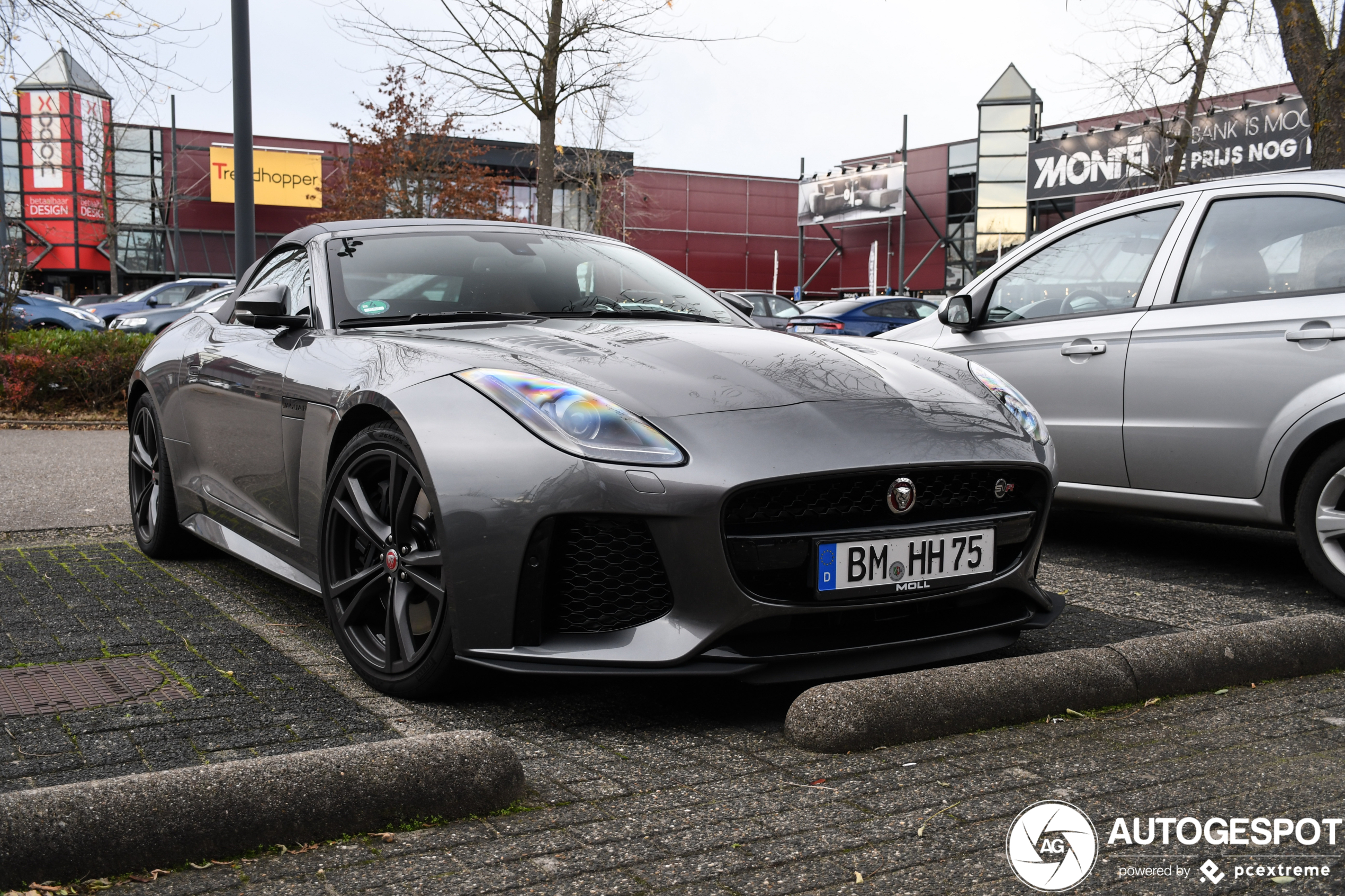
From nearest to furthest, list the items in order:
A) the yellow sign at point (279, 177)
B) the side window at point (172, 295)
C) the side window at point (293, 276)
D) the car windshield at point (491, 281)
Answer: the car windshield at point (491, 281)
the side window at point (293, 276)
the side window at point (172, 295)
the yellow sign at point (279, 177)

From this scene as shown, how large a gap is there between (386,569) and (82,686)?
0.92m

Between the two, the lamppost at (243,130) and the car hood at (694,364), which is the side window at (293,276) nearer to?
the car hood at (694,364)

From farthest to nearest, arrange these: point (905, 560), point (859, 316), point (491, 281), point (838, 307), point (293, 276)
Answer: point (838, 307) → point (859, 316) → point (293, 276) → point (491, 281) → point (905, 560)

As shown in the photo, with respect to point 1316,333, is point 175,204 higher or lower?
higher

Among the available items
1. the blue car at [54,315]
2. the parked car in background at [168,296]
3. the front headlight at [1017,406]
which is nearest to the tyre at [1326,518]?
the front headlight at [1017,406]

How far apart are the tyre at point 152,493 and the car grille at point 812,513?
3.17 meters

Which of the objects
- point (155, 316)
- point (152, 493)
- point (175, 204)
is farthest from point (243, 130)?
point (175, 204)

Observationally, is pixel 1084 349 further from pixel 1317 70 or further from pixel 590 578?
pixel 1317 70

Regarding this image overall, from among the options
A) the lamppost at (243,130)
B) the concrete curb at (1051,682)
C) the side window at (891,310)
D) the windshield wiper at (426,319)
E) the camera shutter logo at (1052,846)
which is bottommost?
the camera shutter logo at (1052,846)

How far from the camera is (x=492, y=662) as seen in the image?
2992mm

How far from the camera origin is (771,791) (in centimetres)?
263

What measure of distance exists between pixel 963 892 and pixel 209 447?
3565 millimetres

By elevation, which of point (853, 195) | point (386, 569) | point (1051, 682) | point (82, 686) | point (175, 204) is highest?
point (853, 195)

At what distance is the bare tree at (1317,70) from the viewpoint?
830 centimetres
